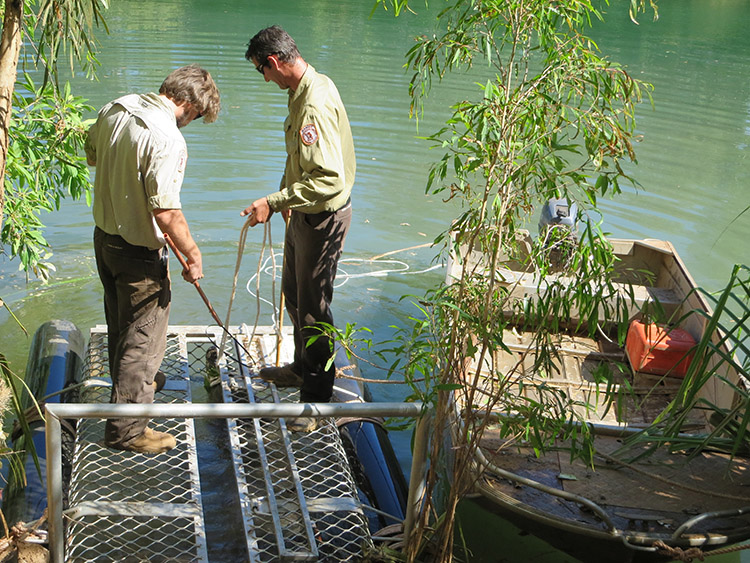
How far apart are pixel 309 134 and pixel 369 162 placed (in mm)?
7611

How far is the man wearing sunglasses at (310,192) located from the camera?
383 cm

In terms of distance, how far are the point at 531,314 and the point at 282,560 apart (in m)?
1.40

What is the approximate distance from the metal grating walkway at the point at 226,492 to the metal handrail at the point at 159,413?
415mm

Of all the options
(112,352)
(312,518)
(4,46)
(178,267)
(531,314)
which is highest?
(4,46)

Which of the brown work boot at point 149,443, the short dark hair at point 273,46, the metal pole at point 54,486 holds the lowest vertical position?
the brown work boot at point 149,443

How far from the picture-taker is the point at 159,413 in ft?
9.03

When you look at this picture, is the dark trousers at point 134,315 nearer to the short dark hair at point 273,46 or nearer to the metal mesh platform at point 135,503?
the metal mesh platform at point 135,503

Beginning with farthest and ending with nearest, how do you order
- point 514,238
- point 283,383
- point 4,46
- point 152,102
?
point 283,383
point 152,102
point 514,238
point 4,46

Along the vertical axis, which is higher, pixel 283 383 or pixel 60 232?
pixel 283 383

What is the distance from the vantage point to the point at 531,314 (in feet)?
9.50

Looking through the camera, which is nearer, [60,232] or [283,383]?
[283,383]

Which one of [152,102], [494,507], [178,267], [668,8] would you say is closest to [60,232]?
[178,267]

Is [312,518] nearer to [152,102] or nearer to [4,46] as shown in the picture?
[152,102]

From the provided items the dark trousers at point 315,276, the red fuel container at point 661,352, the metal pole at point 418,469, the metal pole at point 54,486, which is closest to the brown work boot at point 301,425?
the dark trousers at point 315,276
